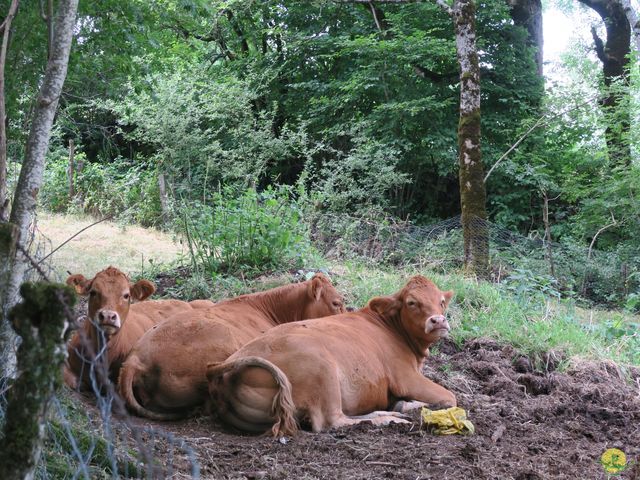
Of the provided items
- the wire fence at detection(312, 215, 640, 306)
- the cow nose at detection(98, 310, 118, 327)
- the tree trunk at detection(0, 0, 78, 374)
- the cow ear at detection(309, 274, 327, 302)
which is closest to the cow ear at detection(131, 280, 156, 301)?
the cow nose at detection(98, 310, 118, 327)

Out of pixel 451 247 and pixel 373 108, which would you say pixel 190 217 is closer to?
pixel 451 247

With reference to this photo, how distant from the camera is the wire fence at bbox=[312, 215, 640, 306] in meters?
12.3

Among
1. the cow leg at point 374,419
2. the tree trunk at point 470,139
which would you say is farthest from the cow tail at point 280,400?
the tree trunk at point 470,139

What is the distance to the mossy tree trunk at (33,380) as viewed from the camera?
2.31 metres

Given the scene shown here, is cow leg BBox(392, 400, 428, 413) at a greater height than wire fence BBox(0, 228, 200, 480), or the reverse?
wire fence BBox(0, 228, 200, 480)

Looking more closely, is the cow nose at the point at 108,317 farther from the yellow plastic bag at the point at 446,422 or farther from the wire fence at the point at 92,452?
the yellow plastic bag at the point at 446,422

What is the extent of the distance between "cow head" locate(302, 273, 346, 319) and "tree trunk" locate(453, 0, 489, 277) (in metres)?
5.47

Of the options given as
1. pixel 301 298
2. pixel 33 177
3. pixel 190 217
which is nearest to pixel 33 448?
pixel 33 177

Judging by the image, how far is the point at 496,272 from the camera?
12391 mm

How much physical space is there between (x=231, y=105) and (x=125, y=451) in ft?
28.8

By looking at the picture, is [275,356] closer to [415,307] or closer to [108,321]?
[108,321]

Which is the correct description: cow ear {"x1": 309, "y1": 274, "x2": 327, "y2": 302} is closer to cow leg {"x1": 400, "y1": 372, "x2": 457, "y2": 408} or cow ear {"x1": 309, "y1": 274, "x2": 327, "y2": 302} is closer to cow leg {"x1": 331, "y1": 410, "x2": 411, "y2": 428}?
cow leg {"x1": 400, "y1": 372, "x2": 457, "y2": 408}

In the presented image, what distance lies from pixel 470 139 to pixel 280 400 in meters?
8.46

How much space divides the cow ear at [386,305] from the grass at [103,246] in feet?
16.4
